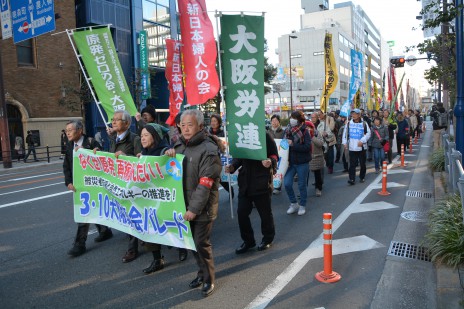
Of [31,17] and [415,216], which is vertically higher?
[31,17]

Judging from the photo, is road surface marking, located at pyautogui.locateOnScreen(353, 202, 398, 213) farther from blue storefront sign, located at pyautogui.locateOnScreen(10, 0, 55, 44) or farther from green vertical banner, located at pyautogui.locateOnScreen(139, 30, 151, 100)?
green vertical banner, located at pyautogui.locateOnScreen(139, 30, 151, 100)

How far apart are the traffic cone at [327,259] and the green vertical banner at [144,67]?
24.7 metres

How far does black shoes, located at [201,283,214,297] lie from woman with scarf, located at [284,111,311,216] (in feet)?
11.2

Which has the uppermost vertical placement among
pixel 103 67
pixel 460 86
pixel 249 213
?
pixel 103 67

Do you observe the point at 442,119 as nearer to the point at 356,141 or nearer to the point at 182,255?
the point at 356,141

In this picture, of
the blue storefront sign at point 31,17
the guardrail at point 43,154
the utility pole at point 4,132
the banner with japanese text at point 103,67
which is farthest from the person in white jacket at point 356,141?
the guardrail at point 43,154

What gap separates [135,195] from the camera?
464cm

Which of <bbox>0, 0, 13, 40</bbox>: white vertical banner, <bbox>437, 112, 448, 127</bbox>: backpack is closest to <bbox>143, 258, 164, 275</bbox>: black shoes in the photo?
<bbox>0, 0, 13, 40</bbox>: white vertical banner

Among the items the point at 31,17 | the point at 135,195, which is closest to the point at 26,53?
the point at 31,17

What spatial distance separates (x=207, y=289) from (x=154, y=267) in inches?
37.1

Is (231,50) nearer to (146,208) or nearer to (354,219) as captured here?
(146,208)

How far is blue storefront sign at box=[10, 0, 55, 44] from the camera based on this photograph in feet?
46.4

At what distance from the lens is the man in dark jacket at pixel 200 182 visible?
3889mm

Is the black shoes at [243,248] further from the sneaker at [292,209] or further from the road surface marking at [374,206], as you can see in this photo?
the road surface marking at [374,206]
